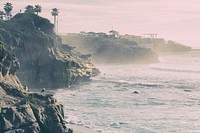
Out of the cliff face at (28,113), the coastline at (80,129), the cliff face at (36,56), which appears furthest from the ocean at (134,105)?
the cliff face at (28,113)

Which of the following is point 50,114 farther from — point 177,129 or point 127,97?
point 127,97

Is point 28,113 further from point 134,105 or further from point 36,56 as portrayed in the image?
point 36,56

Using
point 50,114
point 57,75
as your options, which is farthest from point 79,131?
point 57,75

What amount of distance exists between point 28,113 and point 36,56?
93.5m

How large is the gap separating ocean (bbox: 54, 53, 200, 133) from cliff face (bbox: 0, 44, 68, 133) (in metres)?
16.7

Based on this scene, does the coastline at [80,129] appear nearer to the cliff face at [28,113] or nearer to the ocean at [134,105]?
the ocean at [134,105]

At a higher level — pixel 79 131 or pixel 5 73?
pixel 5 73

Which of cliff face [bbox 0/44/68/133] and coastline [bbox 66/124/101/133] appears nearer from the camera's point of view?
cliff face [bbox 0/44/68/133]

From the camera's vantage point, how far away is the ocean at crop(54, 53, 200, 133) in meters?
93.6

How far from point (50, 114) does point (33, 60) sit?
288 ft

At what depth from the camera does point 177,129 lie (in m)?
90.6

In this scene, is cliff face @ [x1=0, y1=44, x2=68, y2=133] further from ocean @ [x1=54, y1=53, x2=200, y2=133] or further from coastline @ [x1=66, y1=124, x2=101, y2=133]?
ocean @ [x1=54, y1=53, x2=200, y2=133]

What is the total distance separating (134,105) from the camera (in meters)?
119

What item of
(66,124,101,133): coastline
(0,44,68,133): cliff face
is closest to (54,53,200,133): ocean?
(66,124,101,133): coastline
